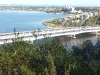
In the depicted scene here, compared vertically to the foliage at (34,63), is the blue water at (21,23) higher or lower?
lower

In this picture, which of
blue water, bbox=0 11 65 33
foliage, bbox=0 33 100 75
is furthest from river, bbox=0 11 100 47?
foliage, bbox=0 33 100 75

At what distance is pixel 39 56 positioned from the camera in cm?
591

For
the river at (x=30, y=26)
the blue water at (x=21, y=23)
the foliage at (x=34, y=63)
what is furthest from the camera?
the blue water at (x=21, y=23)

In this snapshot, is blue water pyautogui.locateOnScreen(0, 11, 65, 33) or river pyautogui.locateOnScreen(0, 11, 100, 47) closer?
river pyautogui.locateOnScreen(0, 11, 100, 47)

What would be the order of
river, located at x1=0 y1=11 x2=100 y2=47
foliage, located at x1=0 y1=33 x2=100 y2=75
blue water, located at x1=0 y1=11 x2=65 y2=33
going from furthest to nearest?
blue water, located at x1=0 y1=11 x2=65 y2=33 < river, located at x1=0 y1=11 x2=100 y2=47 < foliage, located at x1=0 y1=33 x2=100 y2=75

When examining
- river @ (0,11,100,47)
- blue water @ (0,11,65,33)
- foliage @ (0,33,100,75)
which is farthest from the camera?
blue water @ (0,11,65,33)

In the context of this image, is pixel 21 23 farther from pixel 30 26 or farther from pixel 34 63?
pixel 34 63

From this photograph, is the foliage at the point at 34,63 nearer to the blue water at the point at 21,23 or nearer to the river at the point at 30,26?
the river at the point at 30,26

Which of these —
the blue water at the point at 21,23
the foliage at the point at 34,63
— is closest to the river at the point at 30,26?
the blue water at the point at 21,23

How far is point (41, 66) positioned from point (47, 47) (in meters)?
1.69

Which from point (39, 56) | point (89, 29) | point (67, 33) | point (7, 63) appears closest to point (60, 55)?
point (39, 56)

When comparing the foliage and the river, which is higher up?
the foliage

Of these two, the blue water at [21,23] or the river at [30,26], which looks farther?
the blue water at [21,23]

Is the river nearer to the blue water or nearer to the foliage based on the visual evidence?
the blue water
